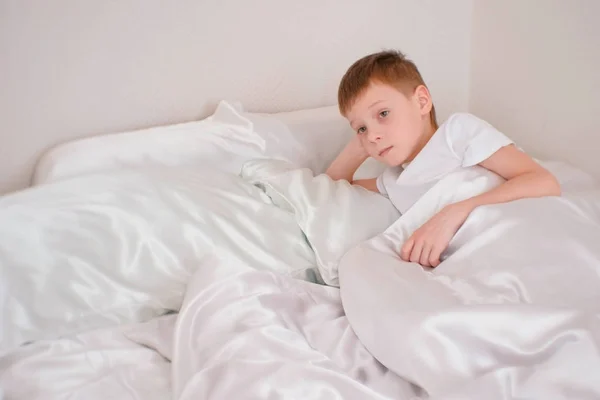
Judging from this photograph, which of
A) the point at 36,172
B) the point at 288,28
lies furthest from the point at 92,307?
the point at 288,28

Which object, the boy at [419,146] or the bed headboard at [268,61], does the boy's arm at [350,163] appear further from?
the bed headboard at [268,61]

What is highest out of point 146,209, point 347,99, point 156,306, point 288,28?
point 288,28

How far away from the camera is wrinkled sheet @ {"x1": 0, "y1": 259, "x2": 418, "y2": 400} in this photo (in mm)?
712

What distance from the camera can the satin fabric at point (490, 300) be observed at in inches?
26.7

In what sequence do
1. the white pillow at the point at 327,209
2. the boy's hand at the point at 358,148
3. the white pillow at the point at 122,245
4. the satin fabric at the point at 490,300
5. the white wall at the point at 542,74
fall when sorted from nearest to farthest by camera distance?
the satin fabric at the point at 490,300 < the white pillow at the point at 122,245 < the white pillow at the point at 327,209 < the boy's hand at the point at 358,148 < the white wall at the point at 542,74

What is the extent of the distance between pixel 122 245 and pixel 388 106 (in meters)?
0.59

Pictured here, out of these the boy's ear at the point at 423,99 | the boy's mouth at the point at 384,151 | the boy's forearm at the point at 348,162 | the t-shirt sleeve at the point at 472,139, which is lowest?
the boy's forearm at the point at 348,162

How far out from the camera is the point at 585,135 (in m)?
1.44

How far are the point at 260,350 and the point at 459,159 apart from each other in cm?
60

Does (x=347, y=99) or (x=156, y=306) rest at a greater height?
(x=347, y=99)

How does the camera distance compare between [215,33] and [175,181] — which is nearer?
[175,181]

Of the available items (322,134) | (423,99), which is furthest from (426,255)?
(322,134)

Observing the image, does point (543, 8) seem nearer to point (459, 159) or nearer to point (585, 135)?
point (585, 135)

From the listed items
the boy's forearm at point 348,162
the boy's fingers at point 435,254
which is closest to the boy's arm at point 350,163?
the boy's forearm at point 348,162
